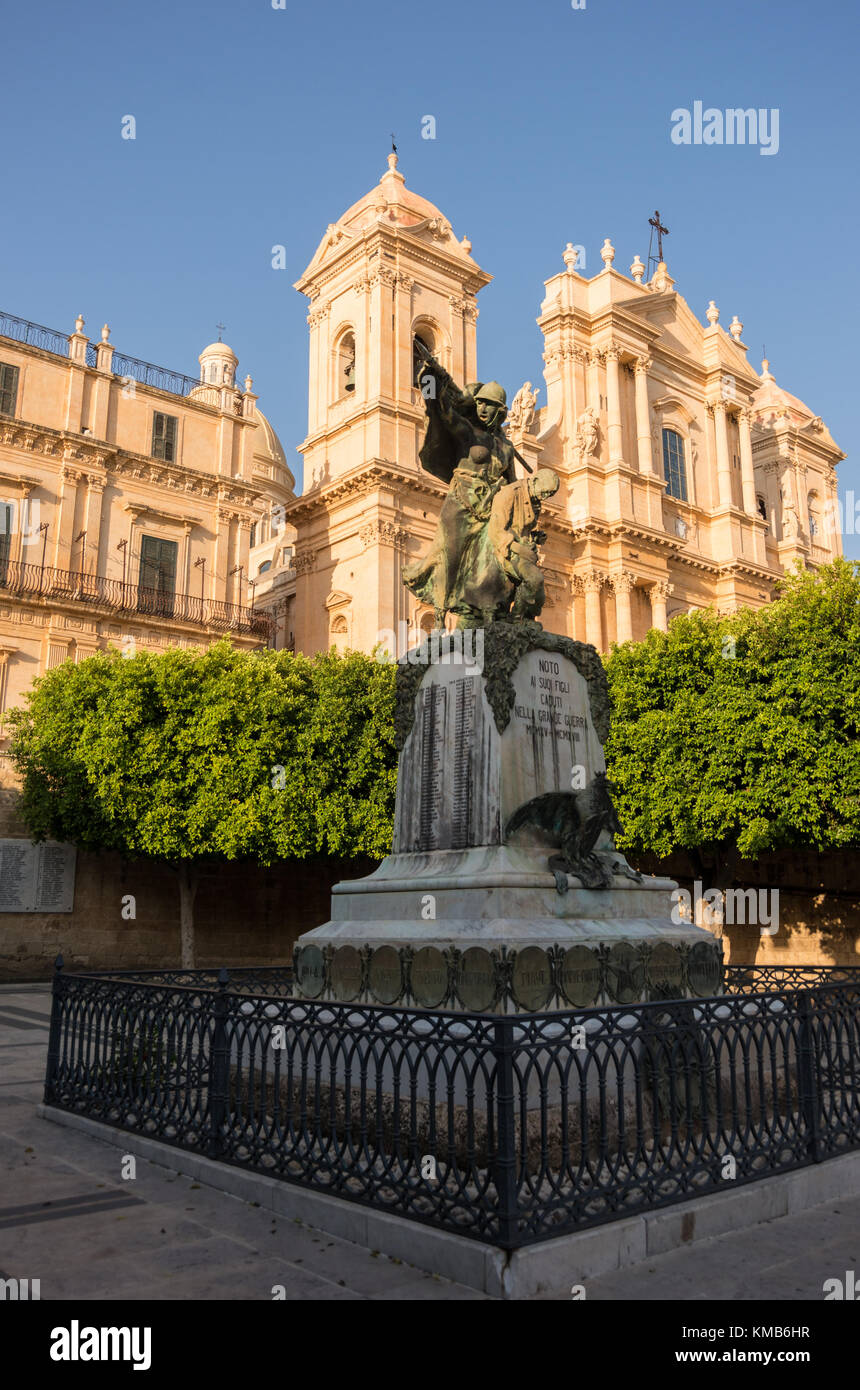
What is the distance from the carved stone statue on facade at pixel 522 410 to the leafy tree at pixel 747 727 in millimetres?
15492

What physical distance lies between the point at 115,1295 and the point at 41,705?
858 inches

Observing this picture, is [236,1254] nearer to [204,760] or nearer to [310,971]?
[310,971]

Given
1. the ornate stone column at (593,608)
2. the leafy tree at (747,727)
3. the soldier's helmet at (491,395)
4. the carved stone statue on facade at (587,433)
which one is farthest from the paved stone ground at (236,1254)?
the carved stone statue on facade at (587,433)

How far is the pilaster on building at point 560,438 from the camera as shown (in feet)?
115

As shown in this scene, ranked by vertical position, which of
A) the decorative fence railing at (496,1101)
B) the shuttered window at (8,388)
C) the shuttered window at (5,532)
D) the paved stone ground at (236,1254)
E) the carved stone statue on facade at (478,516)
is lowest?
the paved stone ground at (236,1254)

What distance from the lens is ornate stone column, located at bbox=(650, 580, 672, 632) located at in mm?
39938

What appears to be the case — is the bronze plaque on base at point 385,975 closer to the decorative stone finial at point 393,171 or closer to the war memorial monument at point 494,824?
the war memorial monument at point 494,824

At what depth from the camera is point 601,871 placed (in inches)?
289

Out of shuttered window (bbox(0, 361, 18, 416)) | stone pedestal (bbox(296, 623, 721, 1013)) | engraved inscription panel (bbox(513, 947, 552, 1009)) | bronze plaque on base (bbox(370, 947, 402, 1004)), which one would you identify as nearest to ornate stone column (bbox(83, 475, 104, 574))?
shuttered window (bbox(0, 361, 18, 416))

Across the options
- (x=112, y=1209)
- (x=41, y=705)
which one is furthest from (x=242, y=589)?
(x=112, y=1209)

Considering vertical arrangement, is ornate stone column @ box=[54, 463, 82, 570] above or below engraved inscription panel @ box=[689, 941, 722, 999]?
above

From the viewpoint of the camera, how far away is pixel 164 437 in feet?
113

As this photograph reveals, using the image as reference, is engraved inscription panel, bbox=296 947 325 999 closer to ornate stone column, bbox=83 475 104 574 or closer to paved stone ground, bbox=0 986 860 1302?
paved stone ground, bbox=0 986 860 1302

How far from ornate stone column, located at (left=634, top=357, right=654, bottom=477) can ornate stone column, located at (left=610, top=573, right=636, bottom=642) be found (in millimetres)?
5011
